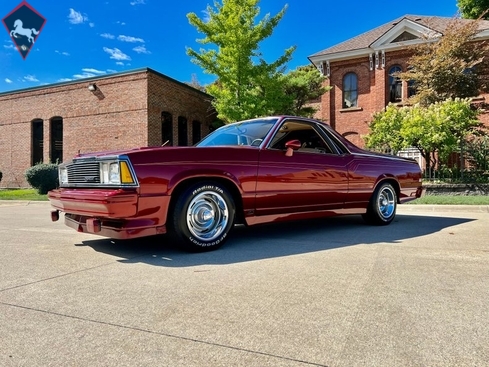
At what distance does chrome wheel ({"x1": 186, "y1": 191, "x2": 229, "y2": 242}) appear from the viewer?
3920 mm

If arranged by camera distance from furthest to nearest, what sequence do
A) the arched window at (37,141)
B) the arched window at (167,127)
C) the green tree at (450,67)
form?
the arched window at (37,141), the arched window at (167,127), the green tree at (450,67)

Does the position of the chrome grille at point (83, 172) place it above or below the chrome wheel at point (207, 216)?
above

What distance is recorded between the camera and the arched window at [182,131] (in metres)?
18.1

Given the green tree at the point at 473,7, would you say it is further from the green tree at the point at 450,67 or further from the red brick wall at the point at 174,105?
the red brick wall at the point at 174,105

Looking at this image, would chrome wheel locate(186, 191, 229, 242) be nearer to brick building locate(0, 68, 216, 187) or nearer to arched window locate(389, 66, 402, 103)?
brick building locate(0, 68, 216, 187)

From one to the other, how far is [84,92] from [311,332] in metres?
18.0

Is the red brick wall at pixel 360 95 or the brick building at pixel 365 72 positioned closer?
the brick building at pixel 365 72

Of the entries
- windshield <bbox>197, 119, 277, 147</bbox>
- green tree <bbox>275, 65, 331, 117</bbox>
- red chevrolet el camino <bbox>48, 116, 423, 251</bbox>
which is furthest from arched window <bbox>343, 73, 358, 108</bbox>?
windshield <bbox>197, 119, 277, 147</bbox>

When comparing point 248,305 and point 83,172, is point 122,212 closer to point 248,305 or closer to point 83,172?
point 83,172

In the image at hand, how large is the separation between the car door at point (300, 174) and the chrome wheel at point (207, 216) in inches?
18.6

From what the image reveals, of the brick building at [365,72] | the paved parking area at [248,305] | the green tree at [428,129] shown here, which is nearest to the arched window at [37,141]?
the brick building at [365,72]

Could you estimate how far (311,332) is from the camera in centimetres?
202

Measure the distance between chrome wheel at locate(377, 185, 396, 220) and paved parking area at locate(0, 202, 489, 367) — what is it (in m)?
1.69

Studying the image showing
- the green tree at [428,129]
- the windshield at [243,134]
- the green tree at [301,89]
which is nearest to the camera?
the windshield at [243,134]
